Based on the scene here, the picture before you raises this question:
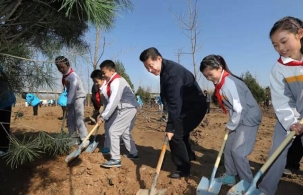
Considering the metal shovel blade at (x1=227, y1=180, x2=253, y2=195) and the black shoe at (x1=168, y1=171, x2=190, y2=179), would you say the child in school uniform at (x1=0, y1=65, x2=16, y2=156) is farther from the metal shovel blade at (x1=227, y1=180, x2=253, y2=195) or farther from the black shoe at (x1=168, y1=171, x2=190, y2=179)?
the metal shovel blade at (x1=227, y1=180, x2=253, y2=195)

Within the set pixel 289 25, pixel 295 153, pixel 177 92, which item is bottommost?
pixel 295 153

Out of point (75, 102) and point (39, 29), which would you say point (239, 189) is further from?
point (75, 102)

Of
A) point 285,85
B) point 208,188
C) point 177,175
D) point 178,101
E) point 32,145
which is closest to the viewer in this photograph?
point 285,85

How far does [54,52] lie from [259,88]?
52.5ft

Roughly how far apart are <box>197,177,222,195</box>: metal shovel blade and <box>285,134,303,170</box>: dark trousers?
115cm

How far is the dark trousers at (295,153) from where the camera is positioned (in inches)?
120

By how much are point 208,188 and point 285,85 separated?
1055 mm

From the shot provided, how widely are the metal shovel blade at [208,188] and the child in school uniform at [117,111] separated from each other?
1.29m

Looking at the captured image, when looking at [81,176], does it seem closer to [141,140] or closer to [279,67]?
[141,140]

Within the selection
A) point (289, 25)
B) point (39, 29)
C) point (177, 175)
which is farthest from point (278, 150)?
point (39, 29)

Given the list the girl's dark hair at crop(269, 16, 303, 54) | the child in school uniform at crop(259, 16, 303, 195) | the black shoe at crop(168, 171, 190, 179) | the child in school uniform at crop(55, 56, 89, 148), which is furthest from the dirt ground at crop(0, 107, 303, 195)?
the girl's dark hair at crop(269, 16, 303, 54)

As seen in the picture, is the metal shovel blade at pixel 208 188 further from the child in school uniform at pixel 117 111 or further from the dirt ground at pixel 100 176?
the child in school uniform at pixel 117 111

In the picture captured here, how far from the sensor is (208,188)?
7.90 feet

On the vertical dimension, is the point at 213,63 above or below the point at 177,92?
above
